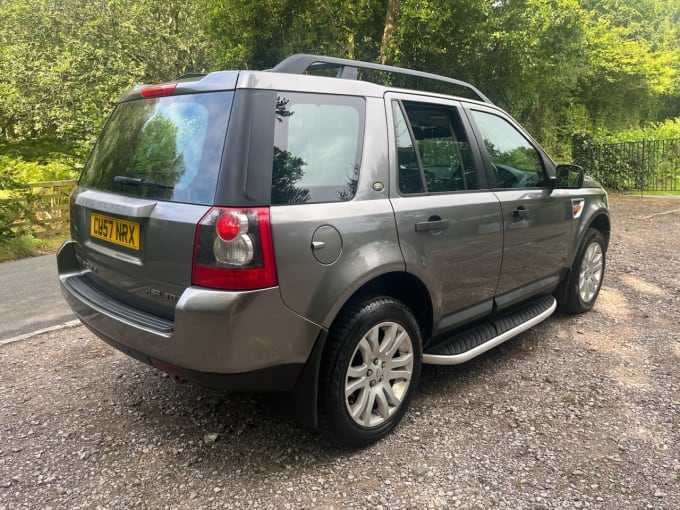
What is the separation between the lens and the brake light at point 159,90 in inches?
101

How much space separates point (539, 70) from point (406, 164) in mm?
12257

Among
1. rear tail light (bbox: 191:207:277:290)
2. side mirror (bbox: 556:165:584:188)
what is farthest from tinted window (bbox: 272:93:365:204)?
side mirror (bbox: 556:165:584:188)

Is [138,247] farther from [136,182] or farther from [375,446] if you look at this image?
[375,446]

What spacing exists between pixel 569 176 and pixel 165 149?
10.3 ft

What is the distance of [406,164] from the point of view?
2838mm

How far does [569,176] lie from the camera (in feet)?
13.5

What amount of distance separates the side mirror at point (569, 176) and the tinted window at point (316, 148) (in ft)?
6.85

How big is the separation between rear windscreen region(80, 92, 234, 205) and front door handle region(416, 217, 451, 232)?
1132mm

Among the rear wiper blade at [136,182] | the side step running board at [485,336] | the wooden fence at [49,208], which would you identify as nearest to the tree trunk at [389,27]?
the wooden fence at [49,208]

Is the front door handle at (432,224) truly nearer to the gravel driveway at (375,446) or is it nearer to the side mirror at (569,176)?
the gravel driveway at (375,446)

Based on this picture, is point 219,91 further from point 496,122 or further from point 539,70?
point 539,70

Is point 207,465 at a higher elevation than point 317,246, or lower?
lower

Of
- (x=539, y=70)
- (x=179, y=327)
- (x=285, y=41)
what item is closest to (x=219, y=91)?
(x=179, y=327)

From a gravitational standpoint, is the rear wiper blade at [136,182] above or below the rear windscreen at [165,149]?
below
